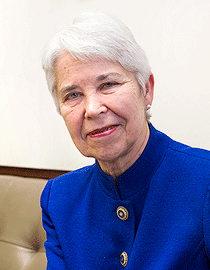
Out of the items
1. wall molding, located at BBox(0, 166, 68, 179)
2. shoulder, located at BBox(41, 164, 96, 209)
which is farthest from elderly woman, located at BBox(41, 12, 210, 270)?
wall molding, located at BBox(0, 166, 68, 179)

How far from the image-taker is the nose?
2.34 ft

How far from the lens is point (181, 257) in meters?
0.67

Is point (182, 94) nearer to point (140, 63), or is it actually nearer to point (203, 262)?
point (140, 63)

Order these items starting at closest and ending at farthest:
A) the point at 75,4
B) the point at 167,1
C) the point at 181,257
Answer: the point at 181,257
the point at 167,1
the point at 75,4

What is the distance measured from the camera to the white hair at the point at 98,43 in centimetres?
71

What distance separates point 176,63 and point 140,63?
1.46 ft

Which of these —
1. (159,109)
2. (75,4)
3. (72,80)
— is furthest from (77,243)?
(75,4)

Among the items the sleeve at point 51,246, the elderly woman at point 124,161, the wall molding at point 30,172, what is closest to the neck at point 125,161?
the elderly woman at point 124,161

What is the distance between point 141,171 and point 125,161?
6cm

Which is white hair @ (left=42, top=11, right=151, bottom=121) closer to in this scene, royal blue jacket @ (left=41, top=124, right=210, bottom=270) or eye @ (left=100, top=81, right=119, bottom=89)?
eye @ (left=100, top=81, right=119, bottom=89)

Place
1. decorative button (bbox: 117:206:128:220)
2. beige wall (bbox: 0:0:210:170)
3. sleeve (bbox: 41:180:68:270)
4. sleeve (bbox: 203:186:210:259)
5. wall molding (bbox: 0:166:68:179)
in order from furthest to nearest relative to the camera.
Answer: wall molding (bbox: 0:166:68:179), beige wall (bbox: 0:0:210:170), sleeve (bbox: 41:180:68:270), decorative button (bbox: 117:206:128:220), sleeve (bbox: 203:186:210:259)

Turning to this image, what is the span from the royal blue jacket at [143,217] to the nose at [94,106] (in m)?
0.20

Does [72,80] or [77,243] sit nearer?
[72,80]

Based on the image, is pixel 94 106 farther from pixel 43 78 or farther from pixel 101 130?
pixel 43 78
